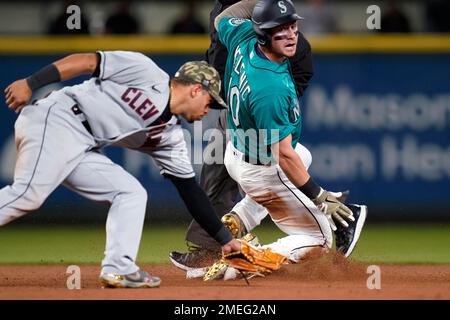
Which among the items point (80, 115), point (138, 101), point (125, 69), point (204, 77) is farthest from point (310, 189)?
point (80, 115)

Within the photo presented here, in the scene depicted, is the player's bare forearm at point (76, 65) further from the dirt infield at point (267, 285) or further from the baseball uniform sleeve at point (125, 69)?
the dirt infield at point (267, 285)

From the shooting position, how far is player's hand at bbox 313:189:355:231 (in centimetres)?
677

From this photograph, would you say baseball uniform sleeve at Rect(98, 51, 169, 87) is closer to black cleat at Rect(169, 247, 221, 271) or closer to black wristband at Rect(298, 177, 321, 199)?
black wristband at Rect(298, 177, 321, 199)

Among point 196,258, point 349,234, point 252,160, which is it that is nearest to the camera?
point 252,160

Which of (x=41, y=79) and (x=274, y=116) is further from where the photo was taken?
(x=274, y=116)

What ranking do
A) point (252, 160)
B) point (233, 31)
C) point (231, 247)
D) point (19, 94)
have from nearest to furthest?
point (19, 94) < point (231, 247) < point (252, 160) < point (233, 31)

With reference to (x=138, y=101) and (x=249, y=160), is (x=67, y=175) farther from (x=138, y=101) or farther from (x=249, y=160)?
(x=249, y=160)

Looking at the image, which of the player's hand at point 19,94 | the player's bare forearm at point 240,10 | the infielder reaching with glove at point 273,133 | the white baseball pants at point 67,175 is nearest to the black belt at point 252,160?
the infielder reaching with glove at point 273,133

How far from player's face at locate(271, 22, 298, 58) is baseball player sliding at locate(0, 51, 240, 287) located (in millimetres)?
895

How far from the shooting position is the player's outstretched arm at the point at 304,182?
662cm

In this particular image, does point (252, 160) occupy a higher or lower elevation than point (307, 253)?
higher

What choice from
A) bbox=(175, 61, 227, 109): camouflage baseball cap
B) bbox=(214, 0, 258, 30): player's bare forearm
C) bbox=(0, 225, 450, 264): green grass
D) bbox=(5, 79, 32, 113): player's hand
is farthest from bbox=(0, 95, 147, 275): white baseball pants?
bbox=(0, 225, 450, 264): green grass

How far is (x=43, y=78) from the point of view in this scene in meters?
5.61

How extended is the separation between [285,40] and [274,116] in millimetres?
556
